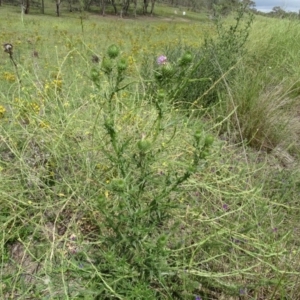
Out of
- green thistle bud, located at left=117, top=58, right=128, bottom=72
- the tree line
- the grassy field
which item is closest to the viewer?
green thistle bud, located at left=117, top=58, right=128, bottom=72

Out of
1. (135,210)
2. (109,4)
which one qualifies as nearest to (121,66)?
(135,210)

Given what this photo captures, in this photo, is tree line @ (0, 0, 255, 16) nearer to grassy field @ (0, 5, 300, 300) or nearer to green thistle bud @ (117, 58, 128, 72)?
grassy field @ (0, 5, 300, 300)

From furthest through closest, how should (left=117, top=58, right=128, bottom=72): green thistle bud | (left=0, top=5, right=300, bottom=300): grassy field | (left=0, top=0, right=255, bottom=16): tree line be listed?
(left=0, top=0, right=255, bottom=16): tree line → (left=0, top=5, right=300, bottom=300): grassy field → (left=117, top=58, right=128, bottom=72): green thistle bud

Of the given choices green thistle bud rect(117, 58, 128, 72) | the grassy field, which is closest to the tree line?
the grassy field

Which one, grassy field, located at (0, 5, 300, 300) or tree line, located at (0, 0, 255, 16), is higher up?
grassy field, located at (0, 5, 300, 300)

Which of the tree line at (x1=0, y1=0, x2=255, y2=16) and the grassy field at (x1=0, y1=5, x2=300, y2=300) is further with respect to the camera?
the tree line at (x1=0, y1=0, x2=255, y2=16)

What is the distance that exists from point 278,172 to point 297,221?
0.49m

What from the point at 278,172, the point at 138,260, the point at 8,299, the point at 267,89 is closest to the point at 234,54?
the point at 267,89

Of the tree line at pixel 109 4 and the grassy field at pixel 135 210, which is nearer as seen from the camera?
the grassy field at pixel 135 210

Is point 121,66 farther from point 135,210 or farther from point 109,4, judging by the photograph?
point 109,4

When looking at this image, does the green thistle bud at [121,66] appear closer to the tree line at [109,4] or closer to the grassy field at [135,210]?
the grassy field at [135,210]

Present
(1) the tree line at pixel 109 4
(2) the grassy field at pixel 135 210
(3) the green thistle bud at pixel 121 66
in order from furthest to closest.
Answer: (1) the tree line at pixel 109 4
(2) the grassy field at pixel 135 210
(3) the green thistle bud at pixel 121 66

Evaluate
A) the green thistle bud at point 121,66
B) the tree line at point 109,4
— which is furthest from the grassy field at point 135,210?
the tree line at point 109,4

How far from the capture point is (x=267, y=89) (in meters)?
3.33
